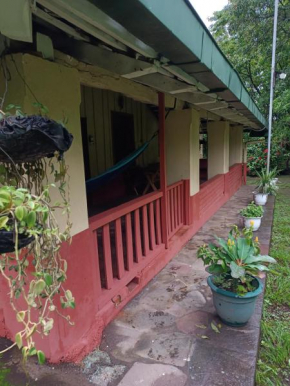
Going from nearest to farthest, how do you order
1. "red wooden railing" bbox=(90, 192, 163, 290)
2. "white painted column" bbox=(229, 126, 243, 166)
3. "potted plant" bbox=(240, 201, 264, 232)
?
"red wooden railing" bbox=(90, 192, 163, 290) < "potted plant" bbox=(240, 201, 264, 232) < "white painted column" bbox=(229, 126, 243, 166)

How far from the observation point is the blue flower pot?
6.18 ft

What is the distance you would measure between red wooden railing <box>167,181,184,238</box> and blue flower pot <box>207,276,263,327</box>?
1473 mm

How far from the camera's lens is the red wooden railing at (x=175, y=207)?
11.4 feet

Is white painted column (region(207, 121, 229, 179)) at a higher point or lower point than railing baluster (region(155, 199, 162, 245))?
higher

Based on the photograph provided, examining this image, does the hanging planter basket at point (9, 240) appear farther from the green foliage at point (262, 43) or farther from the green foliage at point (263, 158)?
the green foliage at point (263, 158)

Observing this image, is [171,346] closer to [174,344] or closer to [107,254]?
[174,344]

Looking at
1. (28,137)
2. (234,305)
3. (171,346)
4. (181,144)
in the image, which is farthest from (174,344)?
(181,144)

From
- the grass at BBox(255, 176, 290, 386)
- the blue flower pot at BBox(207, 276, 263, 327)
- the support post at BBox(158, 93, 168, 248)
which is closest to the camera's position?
the grass at BBox(255, 176, 290, 386)

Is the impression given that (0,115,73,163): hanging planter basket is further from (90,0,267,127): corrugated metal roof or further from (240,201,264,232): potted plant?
(240,201,264,232): potted plant

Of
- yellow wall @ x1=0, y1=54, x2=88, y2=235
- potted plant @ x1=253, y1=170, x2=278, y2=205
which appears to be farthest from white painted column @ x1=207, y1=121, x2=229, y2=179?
yellow wall @ x1=0, y1=54, x2=88, y2=235

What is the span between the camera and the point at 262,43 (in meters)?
9.92

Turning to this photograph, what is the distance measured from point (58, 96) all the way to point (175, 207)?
2437 millimetres

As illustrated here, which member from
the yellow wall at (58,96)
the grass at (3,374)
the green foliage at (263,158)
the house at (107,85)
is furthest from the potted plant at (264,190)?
the green foliage at (263,158)

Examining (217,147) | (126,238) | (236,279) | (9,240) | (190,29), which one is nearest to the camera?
(9,240)
